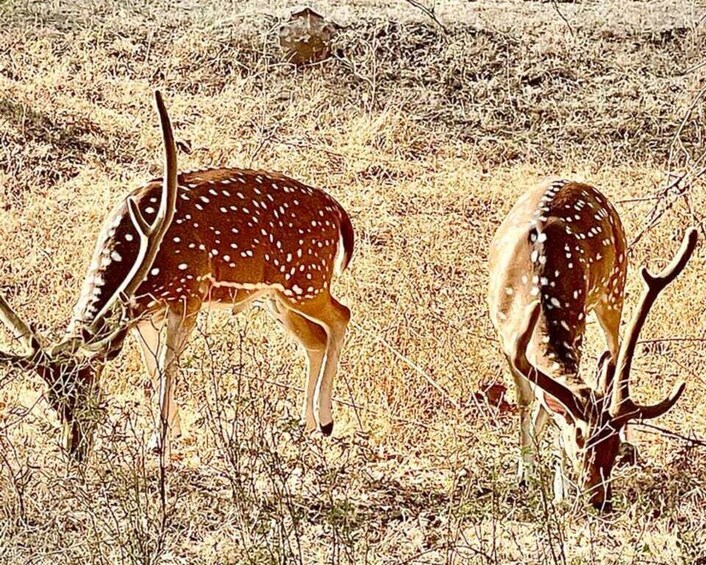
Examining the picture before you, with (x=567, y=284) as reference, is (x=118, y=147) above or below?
below

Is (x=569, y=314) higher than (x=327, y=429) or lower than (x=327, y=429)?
higher

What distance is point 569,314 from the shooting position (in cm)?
556

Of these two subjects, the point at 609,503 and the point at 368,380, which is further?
the point at 368,380

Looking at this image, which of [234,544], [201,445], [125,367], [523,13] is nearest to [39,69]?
A: [523,13]

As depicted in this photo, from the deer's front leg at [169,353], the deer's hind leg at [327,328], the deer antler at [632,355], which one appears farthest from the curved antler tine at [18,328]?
the deer antler at [632,355]

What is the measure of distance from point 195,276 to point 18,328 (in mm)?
1182

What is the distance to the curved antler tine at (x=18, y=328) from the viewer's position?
4.73 meters

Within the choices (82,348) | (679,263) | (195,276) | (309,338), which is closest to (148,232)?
(82,348)

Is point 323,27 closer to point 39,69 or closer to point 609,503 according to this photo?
point 39,69

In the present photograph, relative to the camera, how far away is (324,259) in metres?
6.53

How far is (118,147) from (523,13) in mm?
6593

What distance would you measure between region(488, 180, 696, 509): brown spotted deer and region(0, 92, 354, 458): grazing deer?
995 mm

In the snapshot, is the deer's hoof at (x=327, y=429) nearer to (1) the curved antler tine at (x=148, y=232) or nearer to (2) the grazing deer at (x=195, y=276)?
(2) the grazing deer at (x=195, y=276)

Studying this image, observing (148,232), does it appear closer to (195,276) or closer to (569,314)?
(195,276)
